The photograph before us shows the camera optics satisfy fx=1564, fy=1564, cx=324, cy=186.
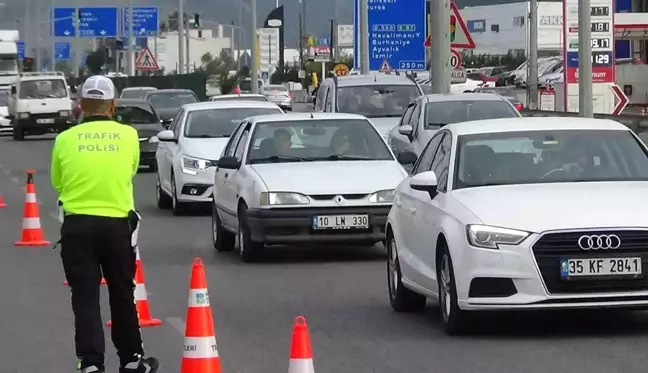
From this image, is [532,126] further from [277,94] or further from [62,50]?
[62,50]

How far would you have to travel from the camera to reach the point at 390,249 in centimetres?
1214

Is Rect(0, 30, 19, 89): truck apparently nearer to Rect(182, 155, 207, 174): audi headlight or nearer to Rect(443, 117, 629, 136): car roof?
Rect(182, 155, 207, 174): audi headlight

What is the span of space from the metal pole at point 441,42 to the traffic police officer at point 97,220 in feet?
64.2

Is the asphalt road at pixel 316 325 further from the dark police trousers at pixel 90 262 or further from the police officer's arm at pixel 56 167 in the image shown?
the police officer's arm at pixel 56 167

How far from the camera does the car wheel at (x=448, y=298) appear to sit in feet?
33.1

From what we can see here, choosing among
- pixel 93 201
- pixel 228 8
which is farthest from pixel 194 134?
pixel 228 8

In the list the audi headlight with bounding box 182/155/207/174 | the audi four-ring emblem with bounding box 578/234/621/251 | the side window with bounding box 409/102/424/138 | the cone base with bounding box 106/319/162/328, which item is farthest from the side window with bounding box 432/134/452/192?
the side window with bounding box 409/102/424/138

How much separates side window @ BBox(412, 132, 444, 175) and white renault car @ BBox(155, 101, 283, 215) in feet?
29.0

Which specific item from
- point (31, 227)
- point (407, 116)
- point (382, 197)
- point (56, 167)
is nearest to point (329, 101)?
point (407, 116)

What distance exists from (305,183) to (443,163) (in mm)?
3880

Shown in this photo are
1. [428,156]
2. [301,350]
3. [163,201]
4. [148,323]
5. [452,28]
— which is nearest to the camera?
[301,350]

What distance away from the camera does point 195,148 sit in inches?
838

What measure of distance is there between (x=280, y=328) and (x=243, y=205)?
4599 mm

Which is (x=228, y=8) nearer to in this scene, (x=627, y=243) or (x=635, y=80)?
(x=635, y=80)
